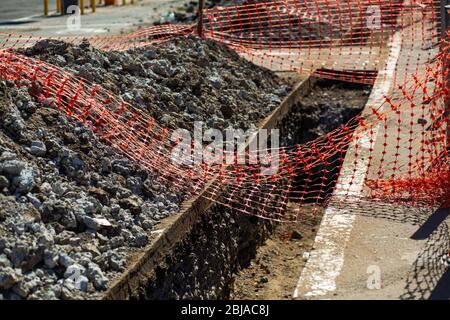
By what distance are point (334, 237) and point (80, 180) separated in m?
1.98

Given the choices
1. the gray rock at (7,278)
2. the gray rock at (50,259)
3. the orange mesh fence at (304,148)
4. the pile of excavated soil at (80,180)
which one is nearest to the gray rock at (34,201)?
the pile of excavated soil at (80,180)

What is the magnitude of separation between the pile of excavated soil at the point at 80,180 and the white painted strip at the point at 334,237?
3.46 ft

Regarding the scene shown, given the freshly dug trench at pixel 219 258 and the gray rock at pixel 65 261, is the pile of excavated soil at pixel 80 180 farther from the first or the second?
the freshly dug trench at pixel 219 258

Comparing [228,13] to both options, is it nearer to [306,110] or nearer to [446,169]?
[306,110]

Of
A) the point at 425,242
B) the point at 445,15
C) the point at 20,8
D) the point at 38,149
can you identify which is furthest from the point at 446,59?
the point at 20,8

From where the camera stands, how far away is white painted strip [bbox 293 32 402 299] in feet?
19.9

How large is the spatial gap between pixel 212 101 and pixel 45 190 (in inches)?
129

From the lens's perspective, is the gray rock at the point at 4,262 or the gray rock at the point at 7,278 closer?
the gray rock at the point at 7,278

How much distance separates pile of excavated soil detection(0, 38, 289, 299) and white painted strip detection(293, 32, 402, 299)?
41.5 inches

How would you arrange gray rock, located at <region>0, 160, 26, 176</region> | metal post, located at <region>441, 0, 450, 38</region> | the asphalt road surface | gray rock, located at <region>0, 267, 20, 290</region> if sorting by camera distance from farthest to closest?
the asphalt road surface → metal post, located at <region>441, 0, 450, 38</region> → gray rock, located at <region>0, 160, 26, 176</region> → gray rock, located at <region>0, 267, 20, 290</region>

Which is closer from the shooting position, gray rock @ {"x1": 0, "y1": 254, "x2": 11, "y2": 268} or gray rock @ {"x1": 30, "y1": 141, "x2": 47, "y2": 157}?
gray rock @ {"x1": 0, "y1": 254, "x2": 11, "y2": 268}

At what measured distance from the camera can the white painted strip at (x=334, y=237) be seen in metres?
6.06

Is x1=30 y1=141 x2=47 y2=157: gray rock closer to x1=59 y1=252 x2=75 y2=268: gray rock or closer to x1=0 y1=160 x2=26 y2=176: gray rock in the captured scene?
x1=0 y1=160 x2=26 y2=176: gray rock

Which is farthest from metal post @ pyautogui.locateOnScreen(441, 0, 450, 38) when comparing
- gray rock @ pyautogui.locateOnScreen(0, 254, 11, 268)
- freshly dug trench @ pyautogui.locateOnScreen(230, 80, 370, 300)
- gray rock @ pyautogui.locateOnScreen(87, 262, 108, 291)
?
gray rock @ pyautogui.locateOnScreen(0, 254, 11, 268)
